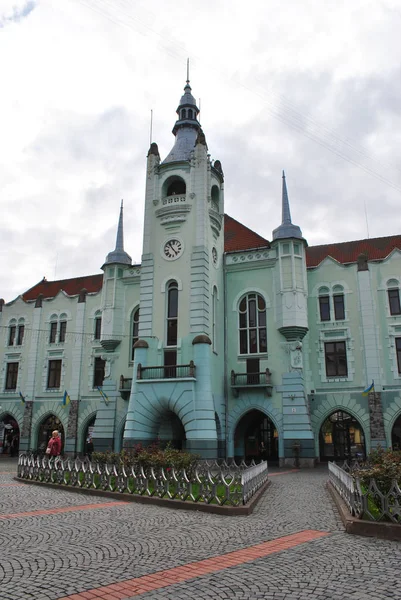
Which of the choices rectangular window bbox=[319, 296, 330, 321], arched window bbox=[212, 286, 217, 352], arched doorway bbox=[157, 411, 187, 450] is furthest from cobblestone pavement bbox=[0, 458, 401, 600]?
rectangular window bbox=[319, 296, 330, 321]

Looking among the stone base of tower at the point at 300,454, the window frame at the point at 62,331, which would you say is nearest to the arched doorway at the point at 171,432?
the stone base of tower at the point at 300,454

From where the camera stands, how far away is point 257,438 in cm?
3512

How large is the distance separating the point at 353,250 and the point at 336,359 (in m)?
8.90

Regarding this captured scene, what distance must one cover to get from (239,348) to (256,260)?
611 centimetres

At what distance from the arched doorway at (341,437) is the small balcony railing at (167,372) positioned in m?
10.0

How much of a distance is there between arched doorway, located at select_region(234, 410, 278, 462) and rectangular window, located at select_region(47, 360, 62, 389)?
16.4 metres

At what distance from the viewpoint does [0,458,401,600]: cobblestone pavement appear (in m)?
6.65

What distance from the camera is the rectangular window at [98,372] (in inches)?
1550

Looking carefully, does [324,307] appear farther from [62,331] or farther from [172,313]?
[62,331]

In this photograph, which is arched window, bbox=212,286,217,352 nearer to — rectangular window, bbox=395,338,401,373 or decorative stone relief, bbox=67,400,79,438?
rectangular window, bbox=395,338,401,373

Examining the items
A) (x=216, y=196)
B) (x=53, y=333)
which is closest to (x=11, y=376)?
(x=53, y=333)

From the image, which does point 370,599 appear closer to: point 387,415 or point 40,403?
point 387,415

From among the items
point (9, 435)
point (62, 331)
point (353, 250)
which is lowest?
point (9, 435)

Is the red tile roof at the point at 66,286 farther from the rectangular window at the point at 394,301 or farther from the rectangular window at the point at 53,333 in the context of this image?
the rectangular window at the point at 394,301
